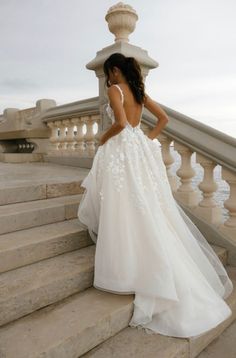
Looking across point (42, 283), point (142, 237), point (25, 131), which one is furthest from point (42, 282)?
point (25, 131)

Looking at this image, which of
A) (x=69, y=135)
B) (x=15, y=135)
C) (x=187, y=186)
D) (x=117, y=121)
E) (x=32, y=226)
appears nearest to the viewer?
(x=117, y=121)

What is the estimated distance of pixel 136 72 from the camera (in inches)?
94.8

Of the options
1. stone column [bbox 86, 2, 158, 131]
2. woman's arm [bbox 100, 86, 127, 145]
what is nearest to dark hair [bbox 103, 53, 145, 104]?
woman's arm [bbox 100, 86, 127, 145]

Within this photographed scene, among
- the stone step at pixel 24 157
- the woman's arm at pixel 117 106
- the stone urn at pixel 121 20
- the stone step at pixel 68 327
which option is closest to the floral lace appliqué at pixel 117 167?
the woman's arm at pixel 117 106

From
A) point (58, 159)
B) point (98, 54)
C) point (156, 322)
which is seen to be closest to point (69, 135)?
point (58, 159)

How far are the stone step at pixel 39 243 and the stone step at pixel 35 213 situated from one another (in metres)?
0.07

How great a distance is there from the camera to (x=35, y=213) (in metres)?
2.84

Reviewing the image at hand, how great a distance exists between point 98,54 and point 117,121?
1975 millimetres

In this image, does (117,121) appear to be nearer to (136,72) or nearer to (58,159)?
(136,72)

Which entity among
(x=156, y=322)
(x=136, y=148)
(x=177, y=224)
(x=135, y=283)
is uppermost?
(x=136, y=148)

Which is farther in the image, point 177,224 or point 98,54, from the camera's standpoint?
point 98,54

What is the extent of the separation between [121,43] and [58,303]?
3.01m

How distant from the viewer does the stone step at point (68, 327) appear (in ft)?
5.46

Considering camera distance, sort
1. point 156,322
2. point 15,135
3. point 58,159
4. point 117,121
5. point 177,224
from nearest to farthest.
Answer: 1. point 156,322
2. point 117,121
3. point 177,224
4. point 58,159
5. point 15,135
